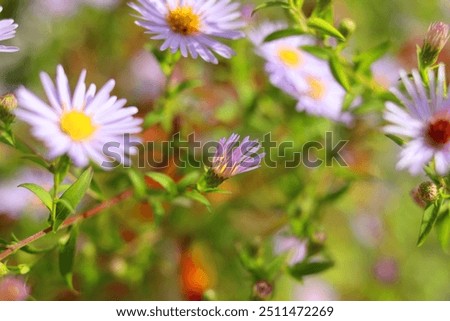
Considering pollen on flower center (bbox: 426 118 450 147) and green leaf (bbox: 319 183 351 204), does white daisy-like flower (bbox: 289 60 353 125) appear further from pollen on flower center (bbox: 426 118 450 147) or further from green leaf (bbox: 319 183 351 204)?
pollen on flower center (bbox: 426 118 450 147)

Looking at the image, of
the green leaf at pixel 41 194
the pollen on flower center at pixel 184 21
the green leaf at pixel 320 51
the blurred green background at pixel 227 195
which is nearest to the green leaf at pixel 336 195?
the blurred green background at pixel 227 195

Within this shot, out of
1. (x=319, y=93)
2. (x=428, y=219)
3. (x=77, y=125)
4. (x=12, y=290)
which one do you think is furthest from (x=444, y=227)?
(x=12, y=290)

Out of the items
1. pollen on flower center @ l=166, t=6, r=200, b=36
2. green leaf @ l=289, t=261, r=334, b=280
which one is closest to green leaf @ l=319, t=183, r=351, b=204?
green leaf @ l=289, t=261, r=334, b=280

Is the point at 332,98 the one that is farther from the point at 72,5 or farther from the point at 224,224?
the point at 72,5

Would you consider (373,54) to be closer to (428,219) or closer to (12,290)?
(428,219)

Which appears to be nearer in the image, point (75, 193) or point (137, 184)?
point (75, 193)

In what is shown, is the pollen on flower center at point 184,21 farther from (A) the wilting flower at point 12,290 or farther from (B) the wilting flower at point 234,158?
(A) the wilting flower at point 12,290
